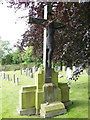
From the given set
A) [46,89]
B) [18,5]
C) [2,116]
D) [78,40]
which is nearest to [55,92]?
[46,89]

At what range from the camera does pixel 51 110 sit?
10.6 ft

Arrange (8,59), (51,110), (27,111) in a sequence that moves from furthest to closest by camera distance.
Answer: (8,59) → (27,111) → (51,110)

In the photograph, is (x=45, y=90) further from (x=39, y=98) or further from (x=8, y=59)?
(x=8, y=59)

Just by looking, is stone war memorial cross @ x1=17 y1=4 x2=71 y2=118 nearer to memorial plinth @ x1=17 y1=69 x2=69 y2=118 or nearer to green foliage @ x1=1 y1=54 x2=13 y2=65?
memorial plinth @ x1=17 y1=69 x2=69 y2=118

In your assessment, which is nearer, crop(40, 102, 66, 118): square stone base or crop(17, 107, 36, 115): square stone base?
crop(40, 102, 66, 118): square stone base

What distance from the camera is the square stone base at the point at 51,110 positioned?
3188 mm

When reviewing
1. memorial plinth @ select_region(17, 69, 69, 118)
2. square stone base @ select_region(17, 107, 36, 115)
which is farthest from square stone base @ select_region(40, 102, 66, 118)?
square stone base @ select_region(17, 107, 36, 115)

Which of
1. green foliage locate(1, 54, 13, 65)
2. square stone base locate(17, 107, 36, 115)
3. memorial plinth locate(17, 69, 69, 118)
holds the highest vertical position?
green foliage locate(1, 54, 13, 65)

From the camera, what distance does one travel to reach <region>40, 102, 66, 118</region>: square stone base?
3.19 m

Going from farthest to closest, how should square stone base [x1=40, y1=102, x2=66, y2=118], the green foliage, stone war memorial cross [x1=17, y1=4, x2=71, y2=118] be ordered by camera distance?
the green foliage → stone war memorial cross [x1=17, y1=4, x2=71, y2=118] → square stone base [x1=40, y1=102, x2=66, y2=118]

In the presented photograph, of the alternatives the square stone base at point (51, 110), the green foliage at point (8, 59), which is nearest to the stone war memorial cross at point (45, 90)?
the square stone base at point (51, 110)

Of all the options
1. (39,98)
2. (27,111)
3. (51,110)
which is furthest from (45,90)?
(27,111)

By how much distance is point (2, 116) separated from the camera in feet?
10.7

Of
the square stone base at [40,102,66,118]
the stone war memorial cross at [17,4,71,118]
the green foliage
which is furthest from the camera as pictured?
the green foliage
